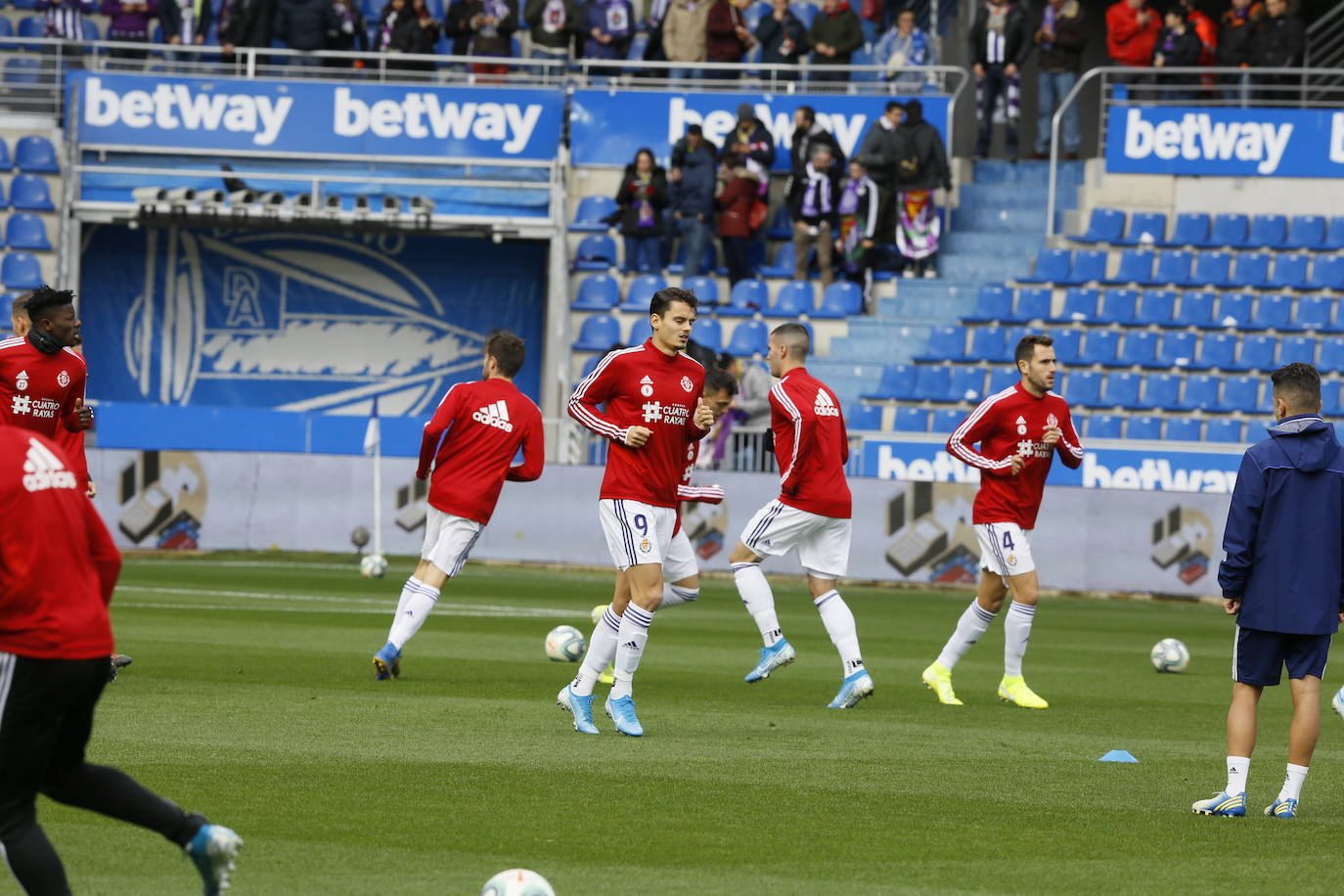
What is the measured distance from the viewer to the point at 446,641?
15930mm

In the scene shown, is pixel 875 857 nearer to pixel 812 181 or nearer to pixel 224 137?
pixel 812 181

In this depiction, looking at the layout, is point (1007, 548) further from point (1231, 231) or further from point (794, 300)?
point (1231, 231)

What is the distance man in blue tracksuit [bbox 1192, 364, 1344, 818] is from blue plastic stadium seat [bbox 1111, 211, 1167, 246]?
21.7 metres

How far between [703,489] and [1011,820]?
5.03 metres

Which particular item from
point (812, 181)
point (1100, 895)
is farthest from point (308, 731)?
point (812, 181)

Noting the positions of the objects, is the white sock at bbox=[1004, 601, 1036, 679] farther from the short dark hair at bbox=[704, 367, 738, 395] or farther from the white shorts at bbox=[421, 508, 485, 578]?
the white shorts at bbox=[421, 508, 485, 578]

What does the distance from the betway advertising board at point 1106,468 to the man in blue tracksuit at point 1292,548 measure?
15110 mm

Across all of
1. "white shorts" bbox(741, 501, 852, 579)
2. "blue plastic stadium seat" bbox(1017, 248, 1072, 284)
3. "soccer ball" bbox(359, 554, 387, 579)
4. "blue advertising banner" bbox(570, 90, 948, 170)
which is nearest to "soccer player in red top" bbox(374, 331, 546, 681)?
"white shorts" bbox(741, 501, 852, 579)

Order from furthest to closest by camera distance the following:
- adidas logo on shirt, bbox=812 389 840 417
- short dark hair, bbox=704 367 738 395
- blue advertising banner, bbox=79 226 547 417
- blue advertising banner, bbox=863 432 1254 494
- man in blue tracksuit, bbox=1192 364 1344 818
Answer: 1. blue advertising banner, bbox=79 226 547 417
2. blue advertising banner, bbox=863 432 1254 494
3. short dark hair, bbox=704 367 738 395
4. adidas logo on shirt, bbox=812 389 840 417
5. man in blue tracksuit, bbox=1192 364 1344 818

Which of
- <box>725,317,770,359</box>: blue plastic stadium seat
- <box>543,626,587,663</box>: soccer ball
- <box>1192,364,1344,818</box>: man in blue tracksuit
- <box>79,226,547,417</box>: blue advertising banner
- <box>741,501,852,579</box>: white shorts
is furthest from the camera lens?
<box>79,226,547,417</box>: blue advertising banner

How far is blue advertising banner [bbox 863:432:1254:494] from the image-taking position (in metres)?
24.4

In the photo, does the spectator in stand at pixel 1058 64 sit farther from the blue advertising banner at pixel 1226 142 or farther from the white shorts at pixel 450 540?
the white shorts at pixel 450 540

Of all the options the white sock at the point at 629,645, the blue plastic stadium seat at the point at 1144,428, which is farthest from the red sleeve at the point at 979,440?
the blue plastic stadium seat at the point at 1144,428

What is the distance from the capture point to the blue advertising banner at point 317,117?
3091 cm
